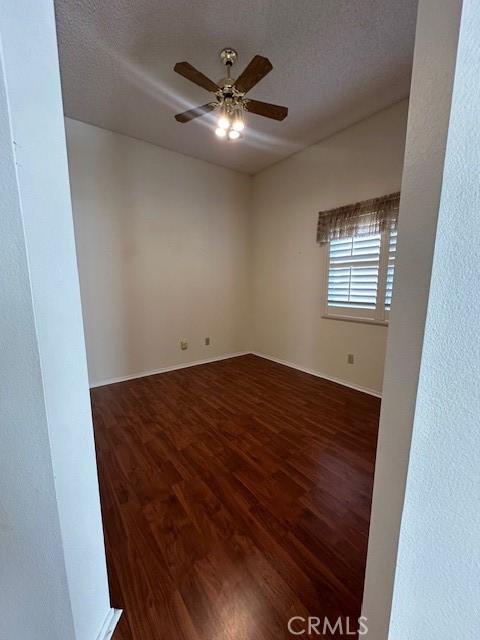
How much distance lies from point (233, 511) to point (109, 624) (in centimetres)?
62

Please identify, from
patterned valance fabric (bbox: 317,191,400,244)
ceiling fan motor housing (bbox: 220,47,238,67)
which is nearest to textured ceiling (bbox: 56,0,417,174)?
ceiling fan motor housing (bbox: 220,47,238,67)

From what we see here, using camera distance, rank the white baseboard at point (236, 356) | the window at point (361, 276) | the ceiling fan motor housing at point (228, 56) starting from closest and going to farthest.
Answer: the ceiling fan motor housing at point (228, 56) → the window at point (361, 276) → the white baseboard at point (236, 356)

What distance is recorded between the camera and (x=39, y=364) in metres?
0.58

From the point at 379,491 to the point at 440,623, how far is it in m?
0.37

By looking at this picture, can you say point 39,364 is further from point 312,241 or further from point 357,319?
point 312,241

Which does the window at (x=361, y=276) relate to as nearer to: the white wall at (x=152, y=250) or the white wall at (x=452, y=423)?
the white wall at (x=152, y=250)

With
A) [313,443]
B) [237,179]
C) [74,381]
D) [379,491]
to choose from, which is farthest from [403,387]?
[237,179]

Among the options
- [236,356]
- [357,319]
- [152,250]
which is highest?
[152,250]

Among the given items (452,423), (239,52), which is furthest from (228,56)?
(452,423)

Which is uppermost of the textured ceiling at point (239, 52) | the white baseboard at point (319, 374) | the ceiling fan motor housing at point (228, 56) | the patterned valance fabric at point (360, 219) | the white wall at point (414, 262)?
the textured ceiling at point (239, 52)

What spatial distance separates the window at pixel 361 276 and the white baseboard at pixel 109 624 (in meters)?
2.74

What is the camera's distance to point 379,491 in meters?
0.62

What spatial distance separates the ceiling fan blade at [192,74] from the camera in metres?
1.51

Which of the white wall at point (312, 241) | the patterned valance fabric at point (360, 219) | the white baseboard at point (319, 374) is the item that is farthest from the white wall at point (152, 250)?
the patterned valance fabric at point (360, 219)
